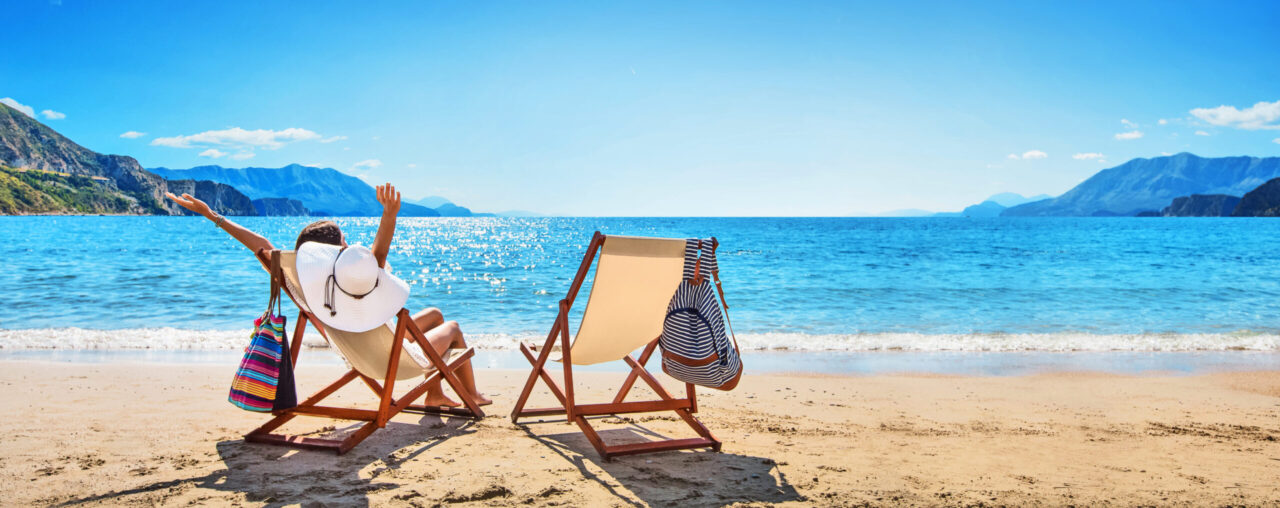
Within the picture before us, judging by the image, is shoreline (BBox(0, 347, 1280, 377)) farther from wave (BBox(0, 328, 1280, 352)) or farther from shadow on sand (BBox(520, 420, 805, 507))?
shadow on sand (BBox(520, 420, 805, 507))

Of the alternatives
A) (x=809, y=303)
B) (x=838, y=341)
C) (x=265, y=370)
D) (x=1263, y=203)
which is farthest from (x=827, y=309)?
(x=1263, y=203)

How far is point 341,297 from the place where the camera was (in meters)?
3.34

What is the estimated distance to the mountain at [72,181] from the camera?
96.7 m

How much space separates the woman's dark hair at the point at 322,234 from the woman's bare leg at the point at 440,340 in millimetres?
699

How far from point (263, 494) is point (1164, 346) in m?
9.48

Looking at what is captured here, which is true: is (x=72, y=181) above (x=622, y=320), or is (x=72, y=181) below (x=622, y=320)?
above

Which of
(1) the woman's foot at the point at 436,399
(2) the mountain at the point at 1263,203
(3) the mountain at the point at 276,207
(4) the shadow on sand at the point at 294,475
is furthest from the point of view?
(3) the mountain at the point at 276,207

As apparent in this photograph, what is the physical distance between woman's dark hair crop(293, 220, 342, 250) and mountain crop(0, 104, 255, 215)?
114100 mm

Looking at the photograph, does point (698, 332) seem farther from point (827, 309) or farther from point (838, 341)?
point (827, 309)

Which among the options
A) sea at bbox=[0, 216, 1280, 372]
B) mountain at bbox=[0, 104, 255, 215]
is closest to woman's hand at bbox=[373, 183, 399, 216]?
sea at bbox=[0, 216, 1280, 372]

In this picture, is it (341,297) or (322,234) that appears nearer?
(341,297)

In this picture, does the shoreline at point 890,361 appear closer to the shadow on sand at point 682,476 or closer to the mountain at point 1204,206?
the shadow on sand at point 682,476

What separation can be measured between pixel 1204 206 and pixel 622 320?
160 m

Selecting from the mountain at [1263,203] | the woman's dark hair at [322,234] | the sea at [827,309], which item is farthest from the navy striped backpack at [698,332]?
the mountain at [1263,203]
